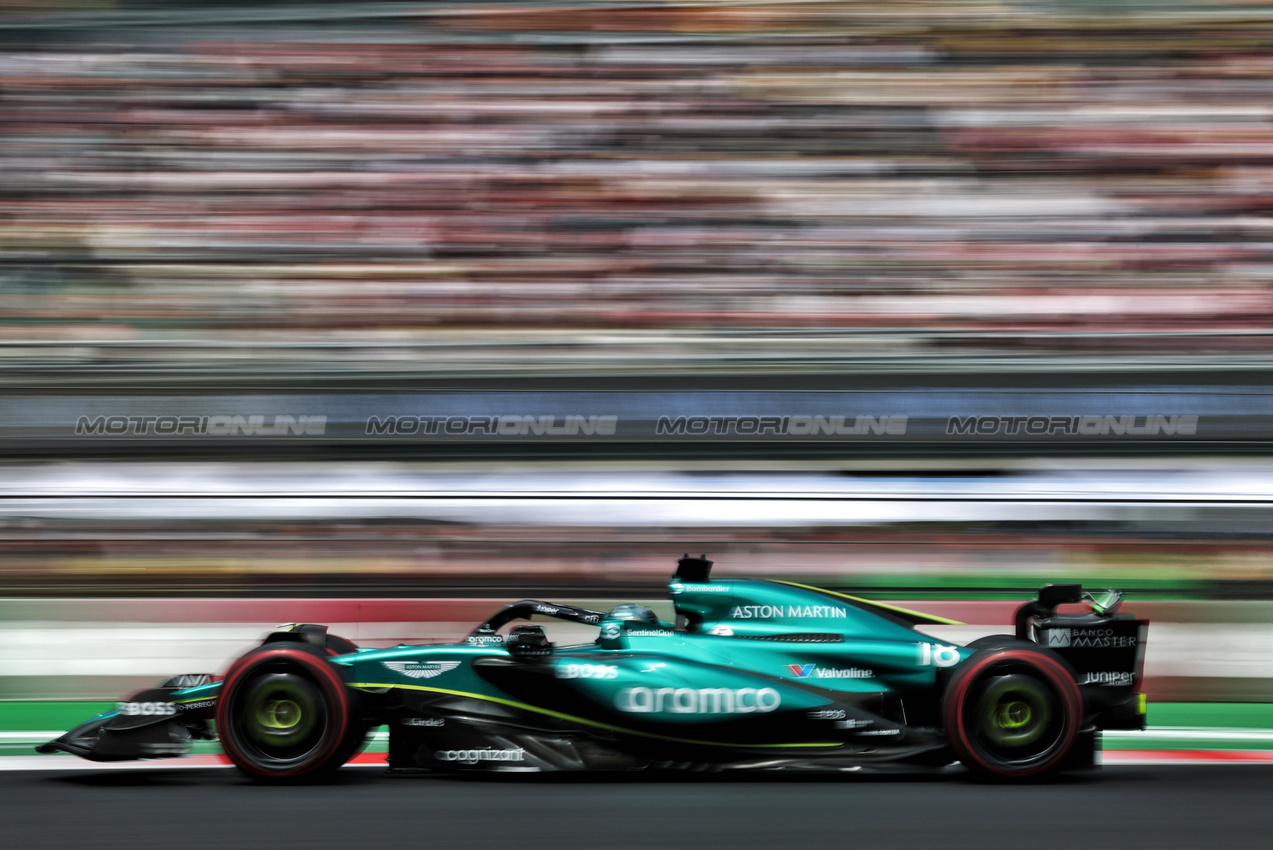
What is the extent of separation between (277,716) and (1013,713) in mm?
2477

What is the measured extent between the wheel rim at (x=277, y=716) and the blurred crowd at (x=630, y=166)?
3.43 meters

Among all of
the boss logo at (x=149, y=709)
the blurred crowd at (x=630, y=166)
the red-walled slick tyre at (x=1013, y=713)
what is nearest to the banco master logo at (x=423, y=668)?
the boss logo at (x=149, y=709)

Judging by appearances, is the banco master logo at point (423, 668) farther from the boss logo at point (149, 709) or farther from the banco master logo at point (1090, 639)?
the banco master logo at point (1090, 639)

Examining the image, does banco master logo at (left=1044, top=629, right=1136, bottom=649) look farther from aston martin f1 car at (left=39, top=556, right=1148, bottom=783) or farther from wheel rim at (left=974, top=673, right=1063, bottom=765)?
wheel rim at (left=974, top=673, right=1063, bottom=765)

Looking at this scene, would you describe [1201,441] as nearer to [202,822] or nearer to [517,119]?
[517,119]

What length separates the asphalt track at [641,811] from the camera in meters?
3.41

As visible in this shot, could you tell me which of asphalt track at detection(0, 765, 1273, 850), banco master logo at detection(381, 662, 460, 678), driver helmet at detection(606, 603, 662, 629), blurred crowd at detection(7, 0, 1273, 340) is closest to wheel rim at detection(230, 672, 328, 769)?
asphalt track at detection(0, 765, 1273, 850)

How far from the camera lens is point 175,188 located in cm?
742

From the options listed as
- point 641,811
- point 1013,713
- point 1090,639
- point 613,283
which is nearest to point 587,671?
point 641,811

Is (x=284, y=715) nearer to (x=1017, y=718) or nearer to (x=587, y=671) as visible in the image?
(x=587, y=671)

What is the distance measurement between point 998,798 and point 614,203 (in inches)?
176

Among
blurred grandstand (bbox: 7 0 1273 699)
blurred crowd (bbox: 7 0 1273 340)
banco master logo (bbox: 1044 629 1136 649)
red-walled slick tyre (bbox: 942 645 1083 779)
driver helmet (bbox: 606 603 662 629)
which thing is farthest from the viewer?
blurred crowd (bbox: 7 0 1273 340)

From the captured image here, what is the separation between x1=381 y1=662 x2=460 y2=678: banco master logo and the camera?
13.6 ft

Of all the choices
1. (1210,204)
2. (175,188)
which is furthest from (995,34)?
(175,188)
